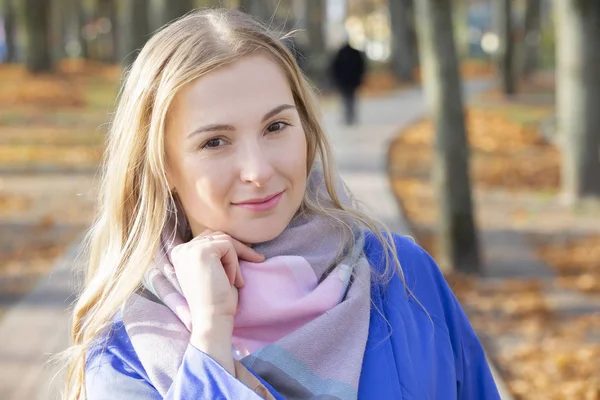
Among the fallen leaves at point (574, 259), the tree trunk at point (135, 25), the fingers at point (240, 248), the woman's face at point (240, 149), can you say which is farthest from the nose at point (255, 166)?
the tree trunk at point (135, 25)

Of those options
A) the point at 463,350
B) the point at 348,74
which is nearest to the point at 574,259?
the point at 463,350

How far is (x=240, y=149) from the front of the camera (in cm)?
199

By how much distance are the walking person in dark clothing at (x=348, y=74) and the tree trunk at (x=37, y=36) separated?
12.6 meters

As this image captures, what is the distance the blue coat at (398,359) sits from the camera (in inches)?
72.6

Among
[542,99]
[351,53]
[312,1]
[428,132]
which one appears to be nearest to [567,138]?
[428,132]

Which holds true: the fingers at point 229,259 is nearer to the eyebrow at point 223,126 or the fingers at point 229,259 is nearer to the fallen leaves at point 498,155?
the eyebrow at point 223,126

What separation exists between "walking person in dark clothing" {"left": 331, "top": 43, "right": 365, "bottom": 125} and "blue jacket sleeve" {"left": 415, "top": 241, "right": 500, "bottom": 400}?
18472mm

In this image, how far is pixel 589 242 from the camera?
1023 cm

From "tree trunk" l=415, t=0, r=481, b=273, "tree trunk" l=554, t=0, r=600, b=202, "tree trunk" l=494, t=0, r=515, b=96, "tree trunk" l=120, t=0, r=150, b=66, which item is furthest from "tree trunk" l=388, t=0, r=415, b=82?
"tree trunk" l=415, t=0, r=481, b=273

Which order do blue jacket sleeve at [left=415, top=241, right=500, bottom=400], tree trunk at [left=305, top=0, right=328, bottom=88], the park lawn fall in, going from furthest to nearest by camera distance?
tree trunk at [left=305, top=0, right=328, bottom=88] < the park lawn < blue jacket sleeve at [left=415, top=241, right=500, bottom=400]

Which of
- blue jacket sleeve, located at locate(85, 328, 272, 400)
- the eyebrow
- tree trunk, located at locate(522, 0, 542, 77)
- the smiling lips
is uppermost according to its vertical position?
the eyebrow

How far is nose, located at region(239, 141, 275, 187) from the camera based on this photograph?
1964 millimetres

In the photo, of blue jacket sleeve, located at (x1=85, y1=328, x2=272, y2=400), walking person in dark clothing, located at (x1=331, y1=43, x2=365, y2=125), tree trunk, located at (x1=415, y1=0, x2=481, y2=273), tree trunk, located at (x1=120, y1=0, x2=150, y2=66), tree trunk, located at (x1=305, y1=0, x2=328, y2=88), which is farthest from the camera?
tree trunk, located at (x1=305, y1=0, x2=328, y2=88)

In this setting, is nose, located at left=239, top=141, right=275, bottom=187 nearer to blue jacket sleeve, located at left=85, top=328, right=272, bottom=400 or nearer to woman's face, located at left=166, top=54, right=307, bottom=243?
woman's face, located at left=166, top=54, right=307, bottom=243
